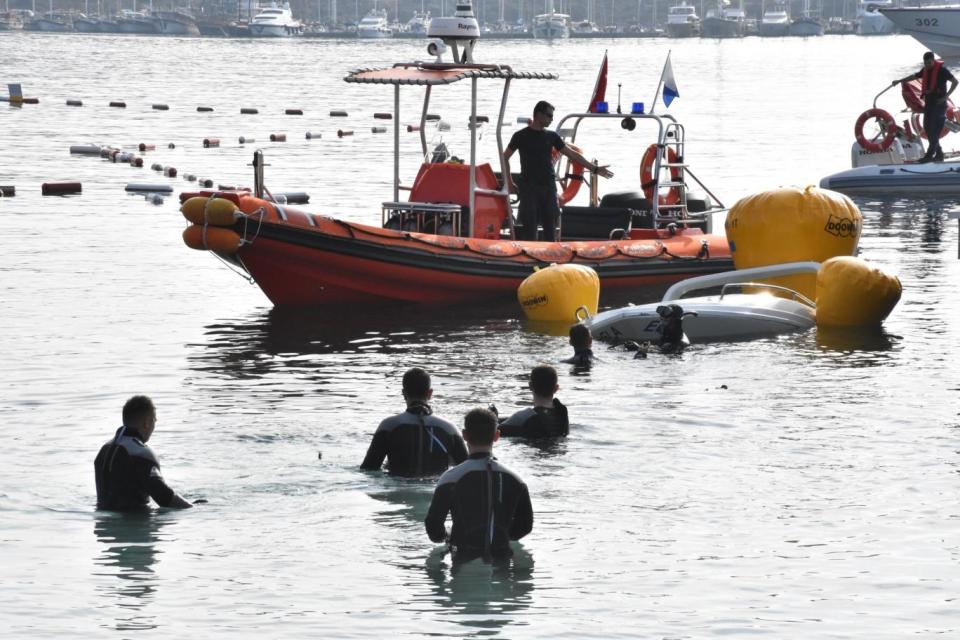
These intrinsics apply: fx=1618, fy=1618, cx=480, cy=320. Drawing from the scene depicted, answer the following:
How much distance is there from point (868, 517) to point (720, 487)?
3.59 feet

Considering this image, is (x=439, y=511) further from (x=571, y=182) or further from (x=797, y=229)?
(x=571, y=182)

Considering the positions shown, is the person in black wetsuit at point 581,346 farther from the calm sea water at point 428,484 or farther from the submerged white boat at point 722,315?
the submerged white boat at point 722,315

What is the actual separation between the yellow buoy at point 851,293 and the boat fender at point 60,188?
60.6 ft

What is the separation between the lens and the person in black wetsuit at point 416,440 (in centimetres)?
1022

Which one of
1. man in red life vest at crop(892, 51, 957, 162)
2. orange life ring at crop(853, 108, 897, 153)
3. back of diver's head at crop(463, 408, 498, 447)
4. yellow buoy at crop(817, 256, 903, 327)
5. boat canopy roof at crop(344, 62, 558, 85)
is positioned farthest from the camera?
orange life ring at crop(853, 108, 897, 153)

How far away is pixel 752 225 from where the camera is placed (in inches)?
728

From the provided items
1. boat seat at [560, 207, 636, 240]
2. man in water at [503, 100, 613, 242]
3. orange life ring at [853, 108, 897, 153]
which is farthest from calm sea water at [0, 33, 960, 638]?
orange life ring at [853, 108, 897, 153]

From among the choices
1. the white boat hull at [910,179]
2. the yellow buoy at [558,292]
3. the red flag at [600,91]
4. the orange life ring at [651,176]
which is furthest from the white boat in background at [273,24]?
the yellow buoy at [558,292]

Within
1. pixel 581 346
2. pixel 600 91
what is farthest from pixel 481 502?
pixel 600 91

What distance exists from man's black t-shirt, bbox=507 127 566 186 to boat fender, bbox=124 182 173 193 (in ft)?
44.6

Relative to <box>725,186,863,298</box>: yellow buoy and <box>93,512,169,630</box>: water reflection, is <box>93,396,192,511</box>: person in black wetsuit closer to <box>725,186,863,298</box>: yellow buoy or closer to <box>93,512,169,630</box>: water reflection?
<box>93,512,169,630</box>: water reflection

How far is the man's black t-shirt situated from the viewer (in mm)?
18766

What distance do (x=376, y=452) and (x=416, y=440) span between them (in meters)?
0.31

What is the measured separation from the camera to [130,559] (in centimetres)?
950
